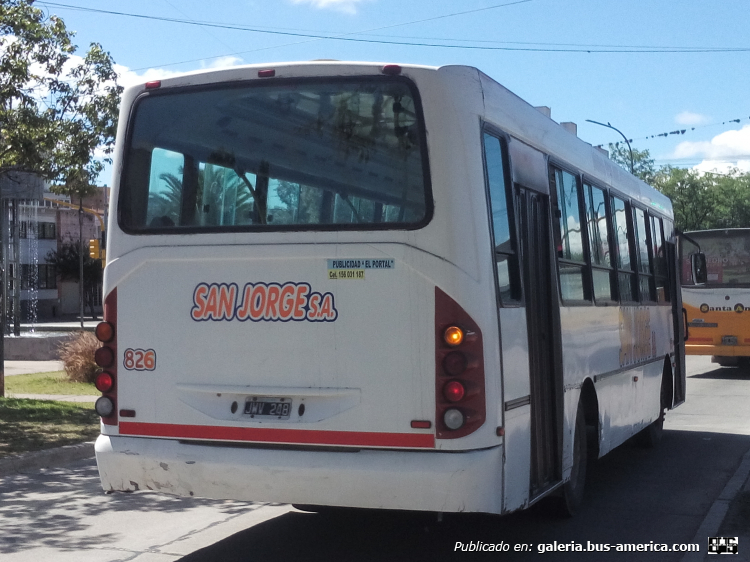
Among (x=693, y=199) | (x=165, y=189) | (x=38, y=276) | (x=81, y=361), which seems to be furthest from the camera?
(x=693, y=199)

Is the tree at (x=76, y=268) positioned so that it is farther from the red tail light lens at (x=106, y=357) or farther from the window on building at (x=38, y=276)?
the red tail light lens at (x=106, y=357)

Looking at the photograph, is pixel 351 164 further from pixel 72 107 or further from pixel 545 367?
pixel 72 107

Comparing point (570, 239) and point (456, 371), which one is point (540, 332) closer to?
point (570, 239)

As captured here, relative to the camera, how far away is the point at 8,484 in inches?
361

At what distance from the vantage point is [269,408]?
229 inches

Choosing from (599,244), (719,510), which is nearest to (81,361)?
(599,244)

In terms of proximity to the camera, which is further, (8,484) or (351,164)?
(8,484)

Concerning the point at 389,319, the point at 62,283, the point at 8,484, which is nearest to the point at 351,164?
the point at 389,319

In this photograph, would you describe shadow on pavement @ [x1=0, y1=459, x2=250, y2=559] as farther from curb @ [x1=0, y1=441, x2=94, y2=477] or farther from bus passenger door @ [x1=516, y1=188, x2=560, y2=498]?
bus passenger door @ [x1=516, y1=188, x2=560, y2=498]

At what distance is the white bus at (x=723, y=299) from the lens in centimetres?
2272

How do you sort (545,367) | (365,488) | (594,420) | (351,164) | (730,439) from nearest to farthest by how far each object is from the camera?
1. (365,488)
2. (351,164)
3. (545,367)
4. (594,420)
5. (730,439)

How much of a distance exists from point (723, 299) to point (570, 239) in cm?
1655

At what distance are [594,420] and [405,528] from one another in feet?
6.15

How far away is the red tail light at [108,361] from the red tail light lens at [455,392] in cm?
209
